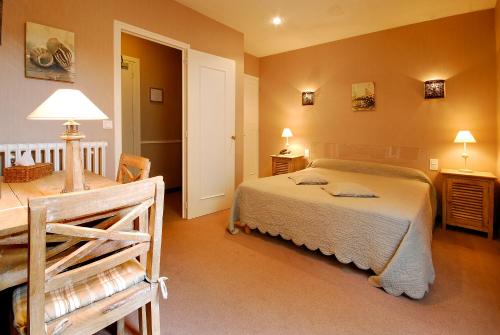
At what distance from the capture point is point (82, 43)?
8.14ft

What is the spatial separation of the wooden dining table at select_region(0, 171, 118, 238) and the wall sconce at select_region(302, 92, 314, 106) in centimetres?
354

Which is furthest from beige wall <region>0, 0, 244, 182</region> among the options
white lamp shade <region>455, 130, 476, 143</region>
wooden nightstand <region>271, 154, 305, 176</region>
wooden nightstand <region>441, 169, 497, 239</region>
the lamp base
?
wooden nightstand <region>441, 169, 497, 239</region>

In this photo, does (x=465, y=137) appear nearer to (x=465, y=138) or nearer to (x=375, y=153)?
(x=465, y=138)

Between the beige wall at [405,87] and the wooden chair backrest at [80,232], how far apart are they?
3628 mm

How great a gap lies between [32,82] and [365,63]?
12.8 ft

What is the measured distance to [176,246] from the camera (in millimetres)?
2693

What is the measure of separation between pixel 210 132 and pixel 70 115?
237 centimetres

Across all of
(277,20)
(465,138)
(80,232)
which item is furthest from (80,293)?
(465,138)

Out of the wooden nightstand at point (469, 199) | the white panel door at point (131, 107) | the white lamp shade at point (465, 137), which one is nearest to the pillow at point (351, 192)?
the wooden nightstand at point (469, 199)

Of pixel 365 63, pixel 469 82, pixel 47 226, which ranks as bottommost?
pixel 47 226

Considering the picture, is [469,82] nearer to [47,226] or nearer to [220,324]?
[220,324]

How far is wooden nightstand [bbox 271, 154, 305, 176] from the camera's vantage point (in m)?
4.53

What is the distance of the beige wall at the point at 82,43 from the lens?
213 centimetres

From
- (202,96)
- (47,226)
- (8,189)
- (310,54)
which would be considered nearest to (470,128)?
(310,54)
